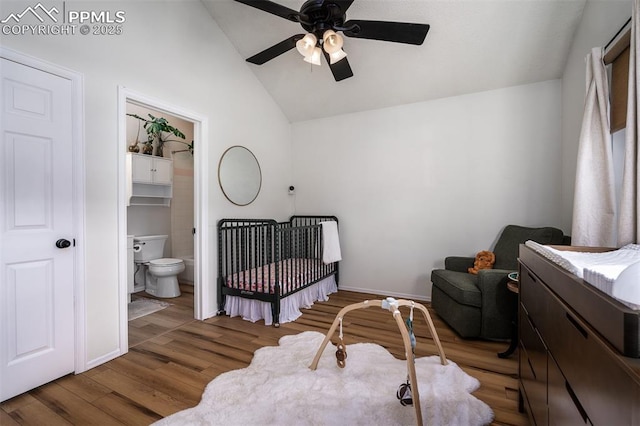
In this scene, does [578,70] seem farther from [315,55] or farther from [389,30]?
[315,55]

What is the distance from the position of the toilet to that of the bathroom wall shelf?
546mm

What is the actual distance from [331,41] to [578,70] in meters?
2.13

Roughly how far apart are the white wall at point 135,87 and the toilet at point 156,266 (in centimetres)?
98

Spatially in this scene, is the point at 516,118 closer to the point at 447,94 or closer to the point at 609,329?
the point at 447,94

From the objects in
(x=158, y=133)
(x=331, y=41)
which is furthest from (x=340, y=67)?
(x=158, y=133)

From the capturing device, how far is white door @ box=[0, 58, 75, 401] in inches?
64.1

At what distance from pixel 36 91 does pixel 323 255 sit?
9.06 feet

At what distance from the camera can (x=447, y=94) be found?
10.6 ft

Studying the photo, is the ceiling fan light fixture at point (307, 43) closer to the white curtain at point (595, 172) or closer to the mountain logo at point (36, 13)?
the mountain logo at point (36, 13)

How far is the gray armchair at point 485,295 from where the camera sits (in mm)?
2285

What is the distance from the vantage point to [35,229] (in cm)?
174

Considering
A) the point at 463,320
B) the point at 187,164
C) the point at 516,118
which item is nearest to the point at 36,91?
the point at 187,164

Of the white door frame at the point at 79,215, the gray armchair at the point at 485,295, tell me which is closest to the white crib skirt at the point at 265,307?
the white door frame at the point at 79,215

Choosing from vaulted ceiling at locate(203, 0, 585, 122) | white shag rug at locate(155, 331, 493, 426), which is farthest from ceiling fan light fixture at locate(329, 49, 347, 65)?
white shag rug at locate(155, 331, 493, 426)
